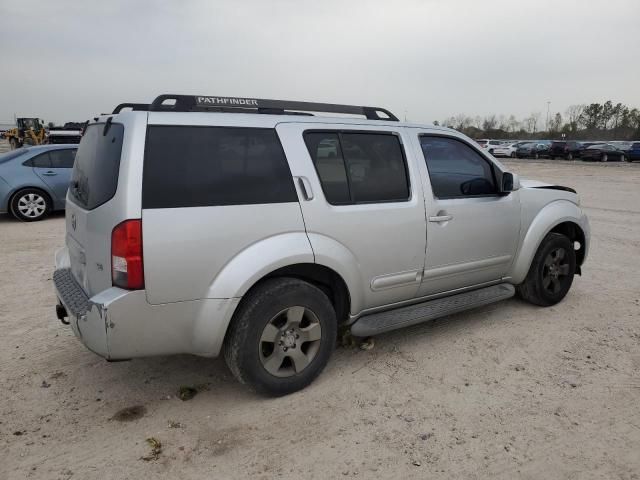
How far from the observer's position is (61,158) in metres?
10.0

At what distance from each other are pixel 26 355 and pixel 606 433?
159 inches

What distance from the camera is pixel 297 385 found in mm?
3297

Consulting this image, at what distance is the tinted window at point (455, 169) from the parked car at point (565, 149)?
1463 inches

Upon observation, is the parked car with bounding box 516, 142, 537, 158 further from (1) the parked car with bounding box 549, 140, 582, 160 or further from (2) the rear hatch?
(2) the rear hatch

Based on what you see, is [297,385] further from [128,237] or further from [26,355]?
[26,355]

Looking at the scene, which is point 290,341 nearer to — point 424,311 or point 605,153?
point 424,311

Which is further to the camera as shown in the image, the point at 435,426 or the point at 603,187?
the point at 603,187

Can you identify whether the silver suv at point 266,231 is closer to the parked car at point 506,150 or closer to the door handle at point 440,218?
the door handle at point 440,218

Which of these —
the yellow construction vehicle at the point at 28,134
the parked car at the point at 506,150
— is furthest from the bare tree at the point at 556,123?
the yellow construction vehicle at the point at 28,134

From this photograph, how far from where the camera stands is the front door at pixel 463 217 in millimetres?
3855

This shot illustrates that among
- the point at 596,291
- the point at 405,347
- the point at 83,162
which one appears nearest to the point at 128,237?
the point at 83,162

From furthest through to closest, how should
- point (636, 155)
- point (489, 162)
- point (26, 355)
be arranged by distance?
point (636, 155) → point (489, 162) → point (26, 355)

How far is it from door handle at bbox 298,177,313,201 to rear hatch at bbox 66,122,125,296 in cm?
109

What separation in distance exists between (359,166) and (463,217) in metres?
1.03
